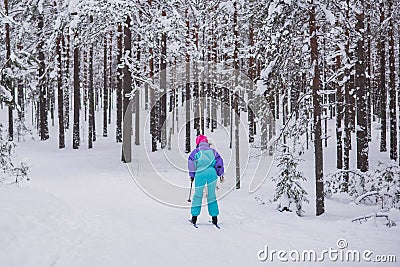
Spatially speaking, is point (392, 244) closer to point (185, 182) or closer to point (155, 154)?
point (185, 182)

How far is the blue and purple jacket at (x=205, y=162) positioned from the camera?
29.5ft

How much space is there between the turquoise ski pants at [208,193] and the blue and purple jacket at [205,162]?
35mm

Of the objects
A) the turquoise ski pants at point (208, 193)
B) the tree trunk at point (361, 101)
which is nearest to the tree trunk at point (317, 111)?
the turquoise ski pants at point (208, 193)

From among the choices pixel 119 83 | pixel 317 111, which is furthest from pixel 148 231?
pixel 119 83

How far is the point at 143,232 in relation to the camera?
7633 millimetres

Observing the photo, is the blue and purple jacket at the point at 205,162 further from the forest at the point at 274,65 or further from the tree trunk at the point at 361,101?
the tree trunk at the point at 361,101

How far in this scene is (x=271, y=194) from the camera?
50.2 ft

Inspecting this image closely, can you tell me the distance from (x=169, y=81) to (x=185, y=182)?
18645mm

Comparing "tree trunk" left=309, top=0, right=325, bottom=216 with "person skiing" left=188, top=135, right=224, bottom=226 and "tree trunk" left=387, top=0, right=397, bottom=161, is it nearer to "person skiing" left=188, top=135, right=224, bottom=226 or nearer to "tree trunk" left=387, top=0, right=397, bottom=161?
"person skiing" left=188, top=135, right=224, bottom=226

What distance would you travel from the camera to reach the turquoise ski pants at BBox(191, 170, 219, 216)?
28.7ft

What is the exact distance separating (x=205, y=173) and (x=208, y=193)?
1.51ft

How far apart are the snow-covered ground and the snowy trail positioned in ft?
0.05

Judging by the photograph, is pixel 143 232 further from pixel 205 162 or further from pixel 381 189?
pixel 381 189

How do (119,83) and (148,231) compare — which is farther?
(119,83)
